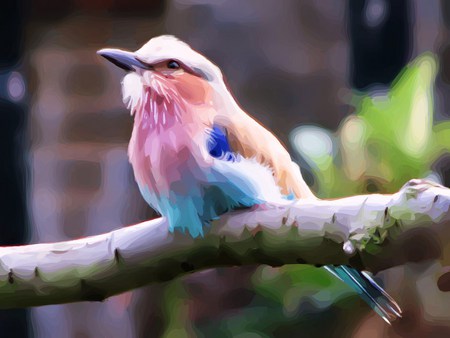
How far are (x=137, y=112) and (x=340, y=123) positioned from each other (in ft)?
1.68

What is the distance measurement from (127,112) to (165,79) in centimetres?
53

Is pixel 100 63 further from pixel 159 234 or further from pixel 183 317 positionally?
pixel 159 234

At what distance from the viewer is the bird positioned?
0.61m

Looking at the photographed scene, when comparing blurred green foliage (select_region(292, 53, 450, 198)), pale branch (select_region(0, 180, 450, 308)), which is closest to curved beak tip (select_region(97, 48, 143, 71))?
pale branch (select_region(0, 180, 450, 308))

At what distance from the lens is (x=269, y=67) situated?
117 cm

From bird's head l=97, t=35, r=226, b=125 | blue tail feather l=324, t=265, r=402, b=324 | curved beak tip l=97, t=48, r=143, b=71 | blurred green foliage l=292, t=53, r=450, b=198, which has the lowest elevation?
blue tail feather l=324, t=265, r=402, b=324

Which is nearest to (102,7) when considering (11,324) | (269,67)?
(269,67)

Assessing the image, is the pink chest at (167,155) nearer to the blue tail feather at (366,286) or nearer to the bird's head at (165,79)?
the bird's head at (165,79)

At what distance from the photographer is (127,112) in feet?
3.89

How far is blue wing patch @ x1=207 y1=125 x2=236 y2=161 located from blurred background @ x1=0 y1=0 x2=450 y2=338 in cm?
44

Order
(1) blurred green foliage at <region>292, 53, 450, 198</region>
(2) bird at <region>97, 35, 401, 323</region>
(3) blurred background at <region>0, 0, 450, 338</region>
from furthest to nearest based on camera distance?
(3) blurred background at <region>0, 0, 450, 338</region>
(1) blurred green foliage at <region>292, 53, 450, 198</region>
(2) bird at <region>97, 35, 401, 323</region>

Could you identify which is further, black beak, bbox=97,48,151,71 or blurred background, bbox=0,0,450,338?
blurred background, bbox=0,0,450,338

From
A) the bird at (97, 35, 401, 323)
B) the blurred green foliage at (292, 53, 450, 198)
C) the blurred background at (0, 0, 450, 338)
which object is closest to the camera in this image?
the bird at (97, 35, 401, 323)

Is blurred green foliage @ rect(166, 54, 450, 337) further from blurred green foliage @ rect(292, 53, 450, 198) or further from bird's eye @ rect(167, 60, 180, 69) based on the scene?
bird's eye @ rect(167, 60, 180, 69)
